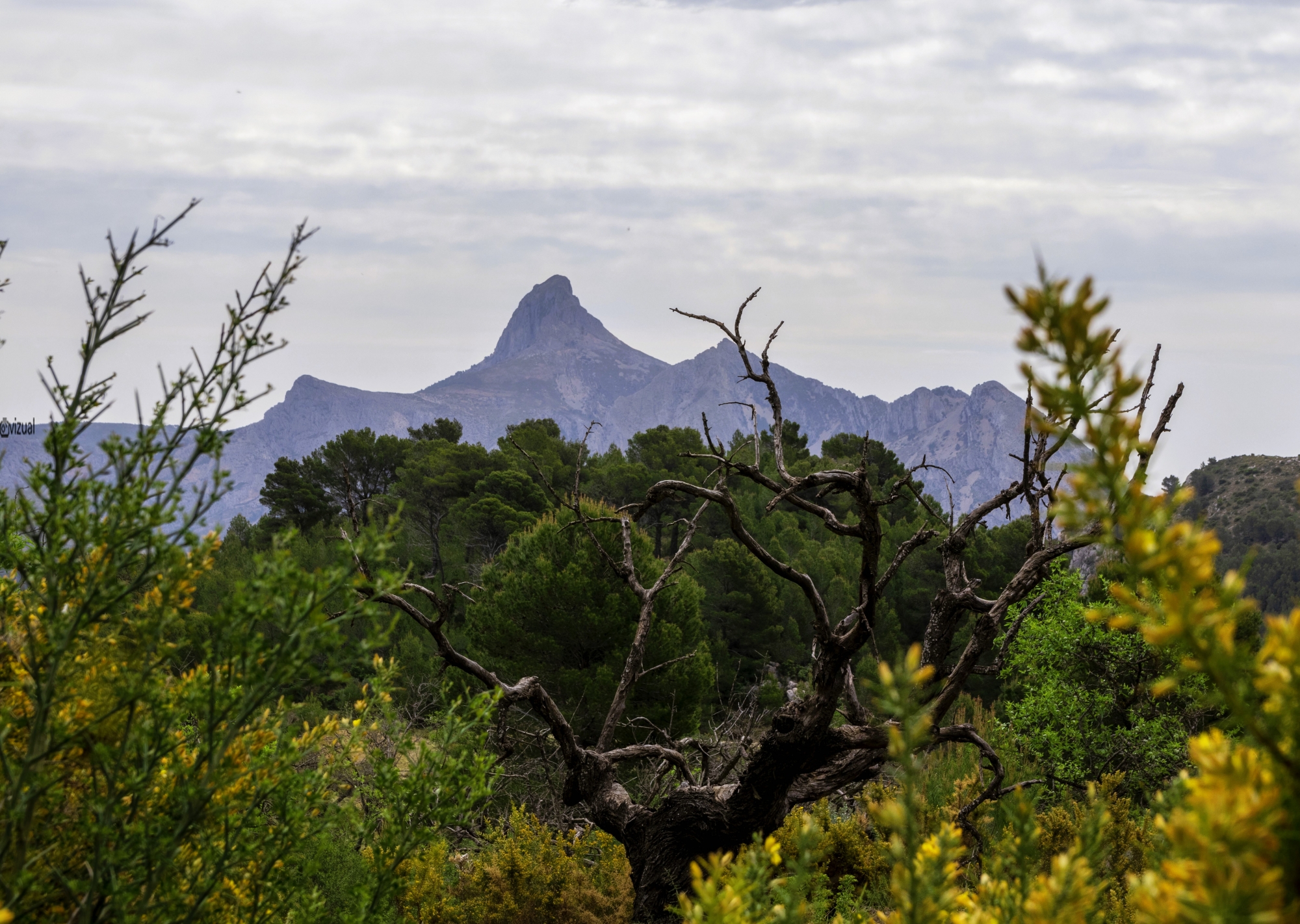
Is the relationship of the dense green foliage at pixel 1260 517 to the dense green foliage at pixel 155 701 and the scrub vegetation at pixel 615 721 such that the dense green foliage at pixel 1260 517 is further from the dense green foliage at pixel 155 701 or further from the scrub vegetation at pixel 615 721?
the dense green foliage at pixel 155 701

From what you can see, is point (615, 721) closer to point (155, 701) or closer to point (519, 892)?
point (519, 892)

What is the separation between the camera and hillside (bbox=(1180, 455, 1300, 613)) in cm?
4988

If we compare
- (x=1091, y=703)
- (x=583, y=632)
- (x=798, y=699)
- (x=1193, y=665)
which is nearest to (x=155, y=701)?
(x=1193, y=665)

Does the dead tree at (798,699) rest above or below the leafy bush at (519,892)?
above

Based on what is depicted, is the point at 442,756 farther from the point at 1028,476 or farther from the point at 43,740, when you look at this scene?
the point at 1028,476

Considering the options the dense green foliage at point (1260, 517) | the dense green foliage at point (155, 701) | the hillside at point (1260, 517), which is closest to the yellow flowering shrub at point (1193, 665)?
the dense green foliage at point (155, 701)

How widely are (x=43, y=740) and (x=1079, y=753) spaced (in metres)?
13.7

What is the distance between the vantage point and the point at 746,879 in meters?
2.00

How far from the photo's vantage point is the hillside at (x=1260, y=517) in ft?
164

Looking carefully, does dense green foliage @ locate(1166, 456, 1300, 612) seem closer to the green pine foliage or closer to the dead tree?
the green pine foliage

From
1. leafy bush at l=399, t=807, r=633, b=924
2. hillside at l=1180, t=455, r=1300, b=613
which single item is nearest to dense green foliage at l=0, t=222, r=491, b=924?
leafy bush at l=399, t=807, r=633, b=924

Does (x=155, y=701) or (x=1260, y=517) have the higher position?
(x=155, y=701)

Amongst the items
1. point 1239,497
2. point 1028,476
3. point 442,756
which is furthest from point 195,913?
point 1239,497

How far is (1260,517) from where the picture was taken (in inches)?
2296
